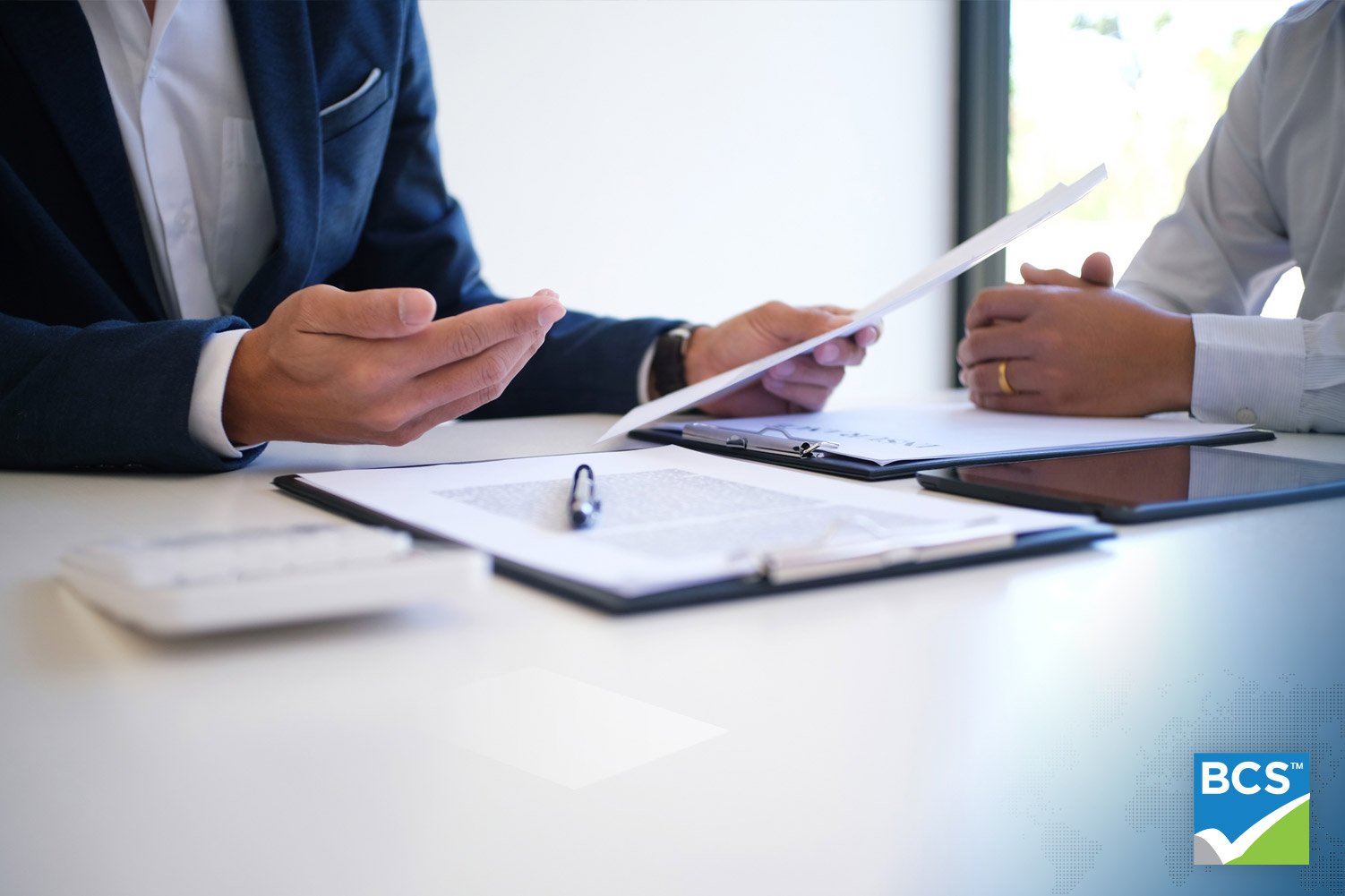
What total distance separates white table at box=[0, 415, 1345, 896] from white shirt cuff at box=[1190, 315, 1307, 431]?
1.86 feet

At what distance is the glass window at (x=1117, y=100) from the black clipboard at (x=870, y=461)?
167 centimetres

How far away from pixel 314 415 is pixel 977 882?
1.82 ft

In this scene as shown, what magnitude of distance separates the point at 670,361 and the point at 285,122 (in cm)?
51

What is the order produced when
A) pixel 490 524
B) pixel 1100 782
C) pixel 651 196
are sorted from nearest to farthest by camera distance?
pixel 1100 782, pixel 490 524, pixel 651 196

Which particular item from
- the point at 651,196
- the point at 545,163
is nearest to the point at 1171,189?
the point at 651,196

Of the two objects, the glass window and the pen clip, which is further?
the glass window

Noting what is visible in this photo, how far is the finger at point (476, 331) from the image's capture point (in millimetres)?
664

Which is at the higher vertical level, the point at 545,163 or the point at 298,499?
the point at 545,163

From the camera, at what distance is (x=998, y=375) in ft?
3.63

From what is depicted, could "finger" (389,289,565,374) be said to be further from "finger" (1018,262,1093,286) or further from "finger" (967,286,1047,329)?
"finger" (1018,262,1093,286)

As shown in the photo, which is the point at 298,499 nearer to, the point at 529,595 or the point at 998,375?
A: the point at 529,595

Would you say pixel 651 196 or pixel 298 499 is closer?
pixel 298 499

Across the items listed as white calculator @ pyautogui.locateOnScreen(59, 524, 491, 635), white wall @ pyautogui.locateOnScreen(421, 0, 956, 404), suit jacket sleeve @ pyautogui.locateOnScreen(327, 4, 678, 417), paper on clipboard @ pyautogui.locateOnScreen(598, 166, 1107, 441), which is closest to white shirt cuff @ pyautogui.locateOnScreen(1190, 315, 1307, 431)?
paper on clipboard @ pyautogui.locateOnScreen(598, 166, 1107, 441)

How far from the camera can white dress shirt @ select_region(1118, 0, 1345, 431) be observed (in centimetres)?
104
